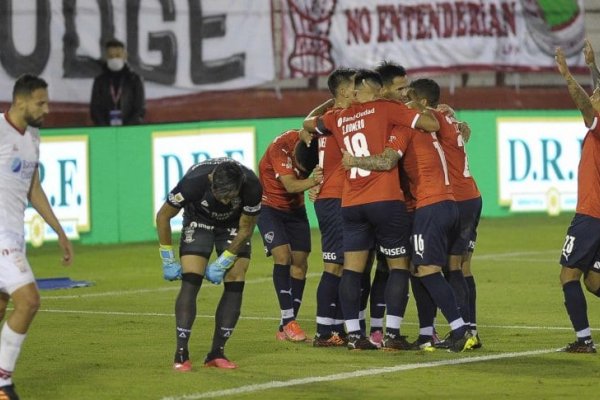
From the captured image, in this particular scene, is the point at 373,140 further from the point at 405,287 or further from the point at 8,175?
the point at 8,175

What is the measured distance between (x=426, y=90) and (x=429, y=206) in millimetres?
990

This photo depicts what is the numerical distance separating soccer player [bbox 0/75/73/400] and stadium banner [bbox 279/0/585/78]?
53.5ft

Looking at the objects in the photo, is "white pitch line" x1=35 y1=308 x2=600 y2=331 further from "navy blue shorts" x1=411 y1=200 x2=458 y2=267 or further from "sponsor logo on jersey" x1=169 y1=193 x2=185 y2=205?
"sponsor logo on jersey" x1=169 y1=193 x2=185 y2=205

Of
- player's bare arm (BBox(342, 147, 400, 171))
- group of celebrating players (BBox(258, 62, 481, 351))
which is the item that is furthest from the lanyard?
player's bare arm (BBox(342, 147, 400, 171))

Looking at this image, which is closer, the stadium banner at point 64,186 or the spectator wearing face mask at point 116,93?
the stadium banner at point 64,186

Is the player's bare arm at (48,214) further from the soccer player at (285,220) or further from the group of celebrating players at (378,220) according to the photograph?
the soccer player at (285,220)

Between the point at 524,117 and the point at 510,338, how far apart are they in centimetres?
1266

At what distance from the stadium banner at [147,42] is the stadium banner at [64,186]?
76.3 inches

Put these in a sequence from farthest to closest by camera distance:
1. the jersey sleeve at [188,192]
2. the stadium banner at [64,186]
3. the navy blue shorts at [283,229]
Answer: the stadium banner at [64,186], the navy blue shorts at [283,229], the jersey sleeve at [188,192]

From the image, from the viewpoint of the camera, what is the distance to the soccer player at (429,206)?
12.3m

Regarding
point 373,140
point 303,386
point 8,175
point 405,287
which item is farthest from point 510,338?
point 8,175

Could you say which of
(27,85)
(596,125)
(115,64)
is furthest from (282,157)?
(115,64)

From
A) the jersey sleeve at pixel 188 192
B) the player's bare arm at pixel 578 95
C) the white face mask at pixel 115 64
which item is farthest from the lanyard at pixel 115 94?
the player's bare arm at pixel 578 95

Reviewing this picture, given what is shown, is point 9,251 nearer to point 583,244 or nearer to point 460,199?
point 460,199
